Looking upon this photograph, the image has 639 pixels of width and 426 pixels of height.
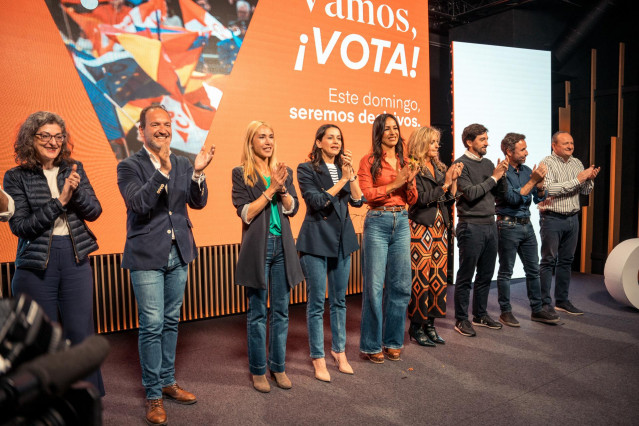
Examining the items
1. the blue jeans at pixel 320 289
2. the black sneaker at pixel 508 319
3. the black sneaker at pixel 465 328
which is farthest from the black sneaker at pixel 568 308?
the blue jeans at pixel 320 289

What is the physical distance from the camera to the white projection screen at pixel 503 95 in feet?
18.3

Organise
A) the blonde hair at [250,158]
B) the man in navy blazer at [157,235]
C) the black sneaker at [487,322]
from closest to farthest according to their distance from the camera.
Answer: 1. the man in navy blazer at [157,235]
2. the blonde hair at [250,158]
3. the black sneaker at [487,322]

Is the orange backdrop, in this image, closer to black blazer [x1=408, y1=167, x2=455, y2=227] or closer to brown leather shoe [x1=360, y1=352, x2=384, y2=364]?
black blazer [x1=408, y1=167, x2=455, y2=227]

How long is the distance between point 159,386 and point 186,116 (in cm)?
236

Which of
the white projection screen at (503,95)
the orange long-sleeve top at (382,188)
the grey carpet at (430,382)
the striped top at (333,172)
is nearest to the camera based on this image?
the grey carpet at (430,382)

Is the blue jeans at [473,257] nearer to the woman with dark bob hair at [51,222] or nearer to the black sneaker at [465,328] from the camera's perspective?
the black sneaker at [465,328]

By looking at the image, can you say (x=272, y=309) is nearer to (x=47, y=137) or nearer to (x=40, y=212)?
(x=40, y=212)

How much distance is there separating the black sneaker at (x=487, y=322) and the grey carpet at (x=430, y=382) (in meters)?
0.08

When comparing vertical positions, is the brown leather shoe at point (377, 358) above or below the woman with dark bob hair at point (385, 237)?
below

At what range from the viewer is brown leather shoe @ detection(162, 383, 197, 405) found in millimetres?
2680

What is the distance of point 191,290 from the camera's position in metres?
4.39

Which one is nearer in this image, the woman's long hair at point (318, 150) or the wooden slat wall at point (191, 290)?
the woman's long hair at point (318, 150)

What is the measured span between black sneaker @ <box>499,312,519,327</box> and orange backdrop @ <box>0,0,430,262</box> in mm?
1686

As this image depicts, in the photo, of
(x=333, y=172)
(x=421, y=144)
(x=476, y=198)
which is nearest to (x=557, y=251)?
(x=476, y=198)
